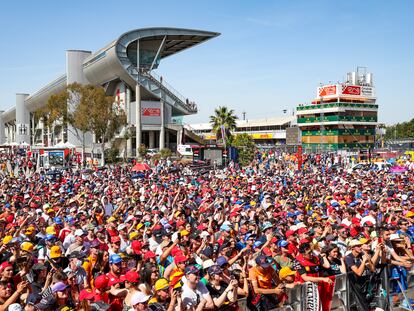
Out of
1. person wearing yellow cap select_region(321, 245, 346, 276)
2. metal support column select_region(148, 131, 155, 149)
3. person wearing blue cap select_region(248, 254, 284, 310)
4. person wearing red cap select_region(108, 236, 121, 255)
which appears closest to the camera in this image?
person wearing blue cap select_region(248, 254, 284, 310)

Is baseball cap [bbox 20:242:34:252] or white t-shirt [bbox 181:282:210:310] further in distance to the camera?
baseball cap [bbox 20:242:34:252]

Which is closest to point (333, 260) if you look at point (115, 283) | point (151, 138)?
point (115, 283)

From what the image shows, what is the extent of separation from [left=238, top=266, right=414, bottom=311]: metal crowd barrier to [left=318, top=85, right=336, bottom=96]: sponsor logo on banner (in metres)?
67.4

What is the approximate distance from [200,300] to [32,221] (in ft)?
21.1

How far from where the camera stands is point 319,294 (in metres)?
6.24

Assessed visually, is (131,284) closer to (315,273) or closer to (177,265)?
(177,265)

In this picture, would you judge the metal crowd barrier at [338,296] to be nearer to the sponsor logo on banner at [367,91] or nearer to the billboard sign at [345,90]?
the billboard sign at [345,90]

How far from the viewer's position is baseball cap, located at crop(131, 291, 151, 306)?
4844mm

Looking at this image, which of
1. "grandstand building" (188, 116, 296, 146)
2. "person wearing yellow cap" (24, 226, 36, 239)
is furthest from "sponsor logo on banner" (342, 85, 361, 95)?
"person wearing yellow cap" (24, 226, 36, 239)

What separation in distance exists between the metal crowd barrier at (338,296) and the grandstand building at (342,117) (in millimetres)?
59755

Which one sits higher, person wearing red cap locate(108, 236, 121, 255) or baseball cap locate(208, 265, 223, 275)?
baseball cap locate(208, 265, 223, 275)

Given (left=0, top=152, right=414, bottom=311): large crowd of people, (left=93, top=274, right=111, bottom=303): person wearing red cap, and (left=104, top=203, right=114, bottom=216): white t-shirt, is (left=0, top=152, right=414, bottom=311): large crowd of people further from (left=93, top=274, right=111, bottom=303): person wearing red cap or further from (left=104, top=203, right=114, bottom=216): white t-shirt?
(left=104, top=203, right=114, bottom=216): white t-shirt

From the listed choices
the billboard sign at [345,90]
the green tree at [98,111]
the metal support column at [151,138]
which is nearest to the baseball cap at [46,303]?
the green tree at [98,111]

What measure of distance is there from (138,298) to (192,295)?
2.31 feet
